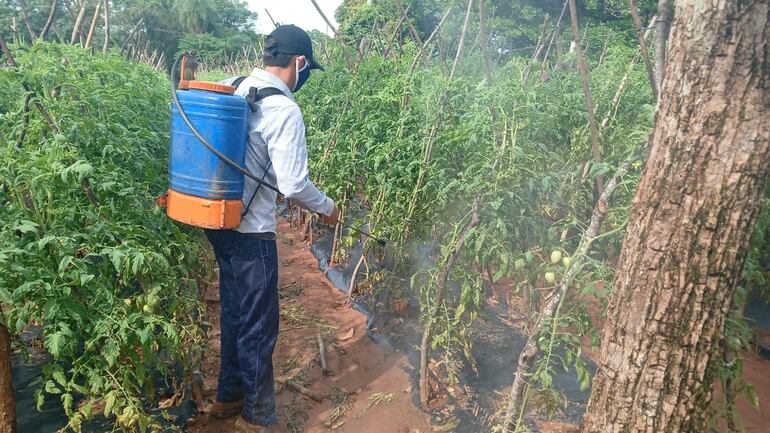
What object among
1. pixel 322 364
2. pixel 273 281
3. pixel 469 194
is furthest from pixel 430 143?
pixel 322 364

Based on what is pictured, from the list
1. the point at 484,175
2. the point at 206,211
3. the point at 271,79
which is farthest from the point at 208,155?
the point at 484,175

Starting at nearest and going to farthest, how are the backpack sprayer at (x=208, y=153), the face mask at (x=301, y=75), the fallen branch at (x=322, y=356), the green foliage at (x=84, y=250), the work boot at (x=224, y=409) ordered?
the green foliage at (x=84, y=250), the backpack sprayer at (x=208, y=153), the face mask at (x=301, y=75), the work boot at (x=224, y=409), the fallen branch at (x=322, y=356)

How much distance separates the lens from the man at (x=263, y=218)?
251 cm

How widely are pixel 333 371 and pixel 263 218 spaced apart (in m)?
1.34

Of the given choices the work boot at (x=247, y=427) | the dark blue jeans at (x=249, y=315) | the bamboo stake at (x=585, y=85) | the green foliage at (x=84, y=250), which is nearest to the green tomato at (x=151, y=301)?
the green foliage at (x=84, y=250)

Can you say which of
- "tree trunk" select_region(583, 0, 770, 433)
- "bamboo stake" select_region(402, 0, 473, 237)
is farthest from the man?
"tree trunk" select_region(583, 0, 770, 433)

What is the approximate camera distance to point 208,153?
242 centimetres

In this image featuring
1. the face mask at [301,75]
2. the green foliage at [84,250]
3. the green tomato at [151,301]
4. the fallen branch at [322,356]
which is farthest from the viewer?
the fallen branch at [322,356]

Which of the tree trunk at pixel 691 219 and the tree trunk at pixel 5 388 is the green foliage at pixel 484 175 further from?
the tree trunk at pixel 5 388

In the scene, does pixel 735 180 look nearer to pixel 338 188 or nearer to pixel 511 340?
pixel 511 340

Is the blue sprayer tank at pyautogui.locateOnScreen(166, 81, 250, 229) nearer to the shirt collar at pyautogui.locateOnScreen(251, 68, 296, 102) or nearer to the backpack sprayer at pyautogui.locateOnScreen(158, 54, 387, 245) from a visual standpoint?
the backpack sprayer at pyautogui.locateOnScreen(158, 54, 387, 245)

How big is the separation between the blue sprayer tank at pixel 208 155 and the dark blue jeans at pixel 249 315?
0.23 m

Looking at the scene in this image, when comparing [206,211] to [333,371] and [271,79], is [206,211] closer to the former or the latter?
[271,79]

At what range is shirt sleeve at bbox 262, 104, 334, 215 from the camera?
249 cm
